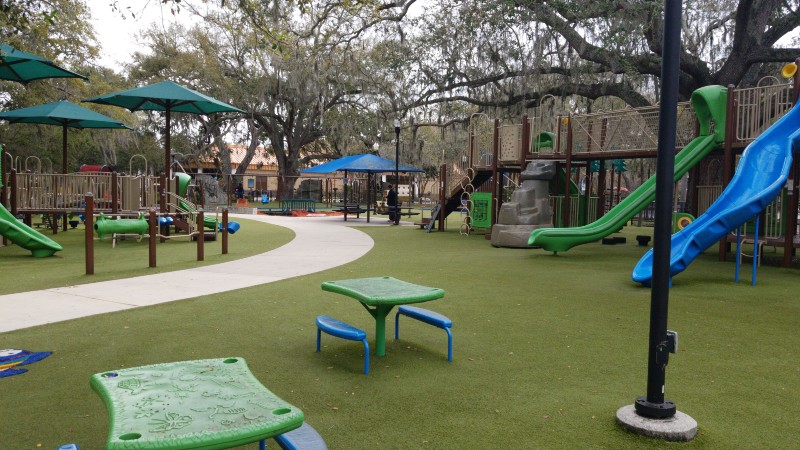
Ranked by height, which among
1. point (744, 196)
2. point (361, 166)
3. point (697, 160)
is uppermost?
point (361, 166)

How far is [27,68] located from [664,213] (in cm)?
1518

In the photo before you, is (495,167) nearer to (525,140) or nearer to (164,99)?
(525,140)

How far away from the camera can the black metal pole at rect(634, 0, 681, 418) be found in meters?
3.45

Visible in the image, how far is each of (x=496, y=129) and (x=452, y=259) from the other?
6961mm

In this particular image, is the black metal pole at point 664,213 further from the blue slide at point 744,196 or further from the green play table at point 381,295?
the blue slide at point 744,196

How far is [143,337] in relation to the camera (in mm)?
5742

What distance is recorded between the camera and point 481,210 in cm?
1947

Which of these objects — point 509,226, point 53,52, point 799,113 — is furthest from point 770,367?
point 53,52

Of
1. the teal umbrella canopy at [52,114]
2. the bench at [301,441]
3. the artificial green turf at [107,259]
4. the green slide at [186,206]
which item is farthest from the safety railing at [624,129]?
the teal umbrella canopy at [52,114]

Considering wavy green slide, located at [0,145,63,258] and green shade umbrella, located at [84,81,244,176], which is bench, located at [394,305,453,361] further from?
green shade umbrella, located at [84,81,244,176]

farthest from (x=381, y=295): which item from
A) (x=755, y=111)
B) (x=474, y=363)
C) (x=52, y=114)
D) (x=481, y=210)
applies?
(x=52, y=114)

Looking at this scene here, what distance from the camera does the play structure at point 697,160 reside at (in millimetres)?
9562

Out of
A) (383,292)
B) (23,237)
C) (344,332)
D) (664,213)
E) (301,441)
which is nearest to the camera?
(301,441)

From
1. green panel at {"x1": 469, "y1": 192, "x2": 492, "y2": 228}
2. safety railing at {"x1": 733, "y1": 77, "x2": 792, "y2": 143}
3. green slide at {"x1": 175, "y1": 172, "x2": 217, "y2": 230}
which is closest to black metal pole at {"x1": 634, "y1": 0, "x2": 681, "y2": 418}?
safety railing at {"x1": 733, "y1": 77, "x2": 792, "y2": 143}
